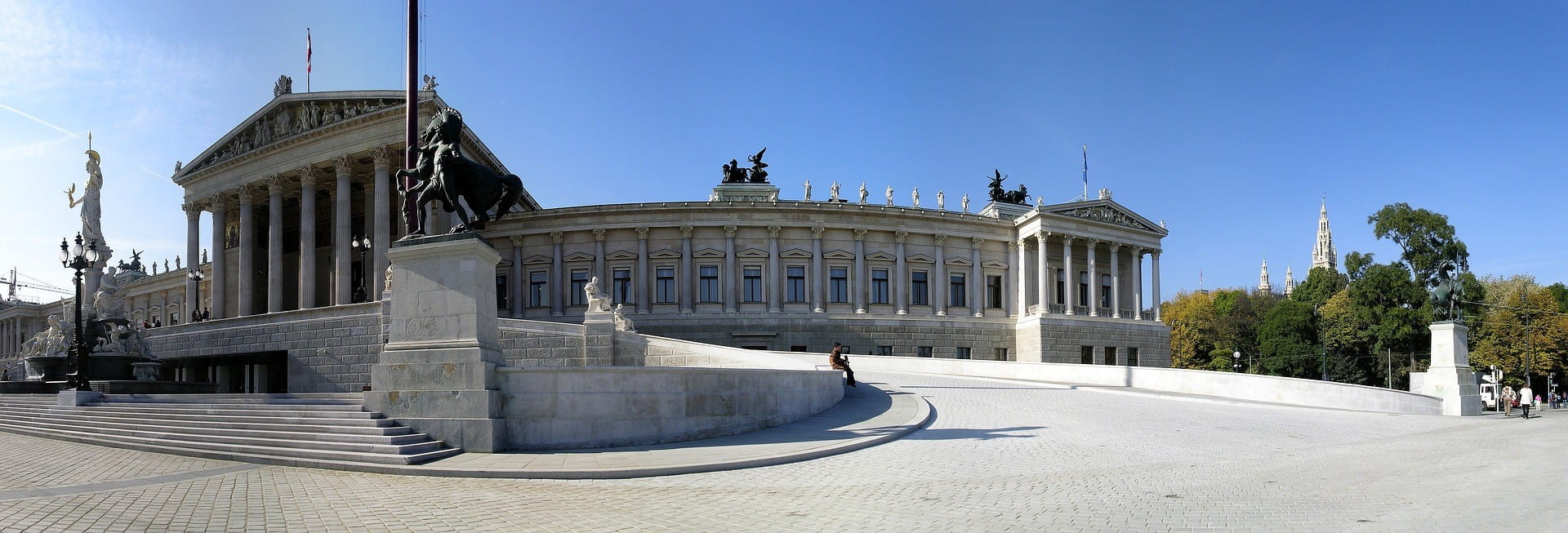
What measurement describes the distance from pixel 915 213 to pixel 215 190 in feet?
133

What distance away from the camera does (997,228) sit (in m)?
54.8

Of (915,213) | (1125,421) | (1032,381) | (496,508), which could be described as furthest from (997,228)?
(496,508)

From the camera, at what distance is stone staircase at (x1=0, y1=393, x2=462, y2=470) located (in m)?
13.1

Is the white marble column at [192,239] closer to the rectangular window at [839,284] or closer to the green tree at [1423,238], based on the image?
the rectangular window at [839,284]

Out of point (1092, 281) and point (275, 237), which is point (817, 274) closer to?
point (1092, 281)

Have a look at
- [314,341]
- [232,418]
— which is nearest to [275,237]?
[314,341]

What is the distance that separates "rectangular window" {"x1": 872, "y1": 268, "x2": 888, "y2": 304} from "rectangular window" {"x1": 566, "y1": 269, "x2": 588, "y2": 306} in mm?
16405

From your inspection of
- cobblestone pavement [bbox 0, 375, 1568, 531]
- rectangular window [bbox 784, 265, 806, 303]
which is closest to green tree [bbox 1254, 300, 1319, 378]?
rectangular window [bbox 784, 265, 806, 303]

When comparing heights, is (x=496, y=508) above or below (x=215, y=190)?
below

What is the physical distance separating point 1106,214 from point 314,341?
146 feet

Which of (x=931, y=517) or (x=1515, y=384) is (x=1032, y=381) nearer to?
(x=931, y=517)

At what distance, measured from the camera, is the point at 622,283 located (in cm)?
5059

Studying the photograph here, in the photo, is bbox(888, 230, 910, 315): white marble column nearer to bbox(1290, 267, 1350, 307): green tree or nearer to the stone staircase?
the stone staircase

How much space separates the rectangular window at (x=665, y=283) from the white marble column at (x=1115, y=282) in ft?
89.0
